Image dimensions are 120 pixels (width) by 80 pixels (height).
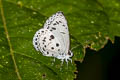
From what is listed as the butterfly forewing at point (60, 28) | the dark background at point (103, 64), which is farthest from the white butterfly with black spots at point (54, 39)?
the dark background at point (103, 64)

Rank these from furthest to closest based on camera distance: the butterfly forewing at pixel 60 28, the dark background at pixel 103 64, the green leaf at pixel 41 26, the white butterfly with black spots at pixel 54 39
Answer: the dark background at pixel 103 64 < the butterfly forewing at pixel 60 28 < the white butterfly with black spots at pixel 54 39 < the green leaf at pixel 41 26

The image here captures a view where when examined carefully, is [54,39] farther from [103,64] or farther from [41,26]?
[103,64]

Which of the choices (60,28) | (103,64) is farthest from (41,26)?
(103,64)

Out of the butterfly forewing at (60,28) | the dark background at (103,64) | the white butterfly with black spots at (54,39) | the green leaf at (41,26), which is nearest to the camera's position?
the green leaf at (41,26)

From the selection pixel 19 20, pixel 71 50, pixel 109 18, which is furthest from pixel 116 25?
pixel 19 20

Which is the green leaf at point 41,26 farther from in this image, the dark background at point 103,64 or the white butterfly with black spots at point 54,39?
the dark background at point 103,64

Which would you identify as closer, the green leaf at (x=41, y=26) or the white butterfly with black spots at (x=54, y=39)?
the green leaf at (x=41, y=26)
